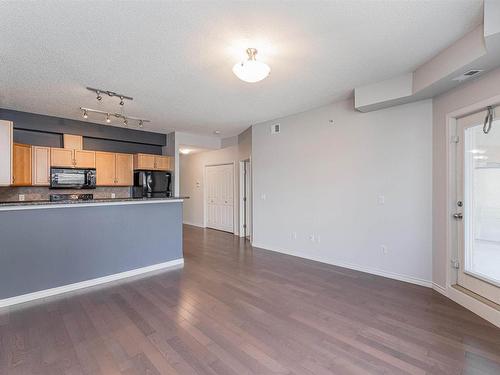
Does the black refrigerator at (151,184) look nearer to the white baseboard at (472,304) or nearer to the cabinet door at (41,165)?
the cabinet door at (41,165)

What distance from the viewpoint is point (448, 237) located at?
9.80 feet

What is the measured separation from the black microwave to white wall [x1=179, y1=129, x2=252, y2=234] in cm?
329

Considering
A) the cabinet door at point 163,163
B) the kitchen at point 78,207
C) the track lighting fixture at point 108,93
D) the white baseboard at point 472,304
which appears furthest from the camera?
the cabinet door at point 163,163

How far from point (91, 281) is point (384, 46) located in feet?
14.9

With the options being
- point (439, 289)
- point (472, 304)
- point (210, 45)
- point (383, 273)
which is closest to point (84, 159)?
point (210, 45)

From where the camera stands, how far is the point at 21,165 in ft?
14.6

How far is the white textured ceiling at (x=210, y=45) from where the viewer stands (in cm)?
195

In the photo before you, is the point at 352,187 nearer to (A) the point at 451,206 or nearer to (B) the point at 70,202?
Answer: (A) the point at 451,206

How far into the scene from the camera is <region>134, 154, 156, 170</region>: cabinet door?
5.76 metres

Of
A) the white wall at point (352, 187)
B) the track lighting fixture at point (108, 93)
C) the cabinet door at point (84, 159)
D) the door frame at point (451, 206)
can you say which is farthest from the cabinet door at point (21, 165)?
the door frame at point (451, 206)

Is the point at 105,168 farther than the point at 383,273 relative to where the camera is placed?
Yes

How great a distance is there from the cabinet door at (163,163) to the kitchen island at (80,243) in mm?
2020

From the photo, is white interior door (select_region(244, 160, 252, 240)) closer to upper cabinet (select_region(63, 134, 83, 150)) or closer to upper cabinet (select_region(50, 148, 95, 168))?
upper cabinet (select_region(50, 148, 95, 168))

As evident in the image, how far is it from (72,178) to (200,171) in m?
3.74
